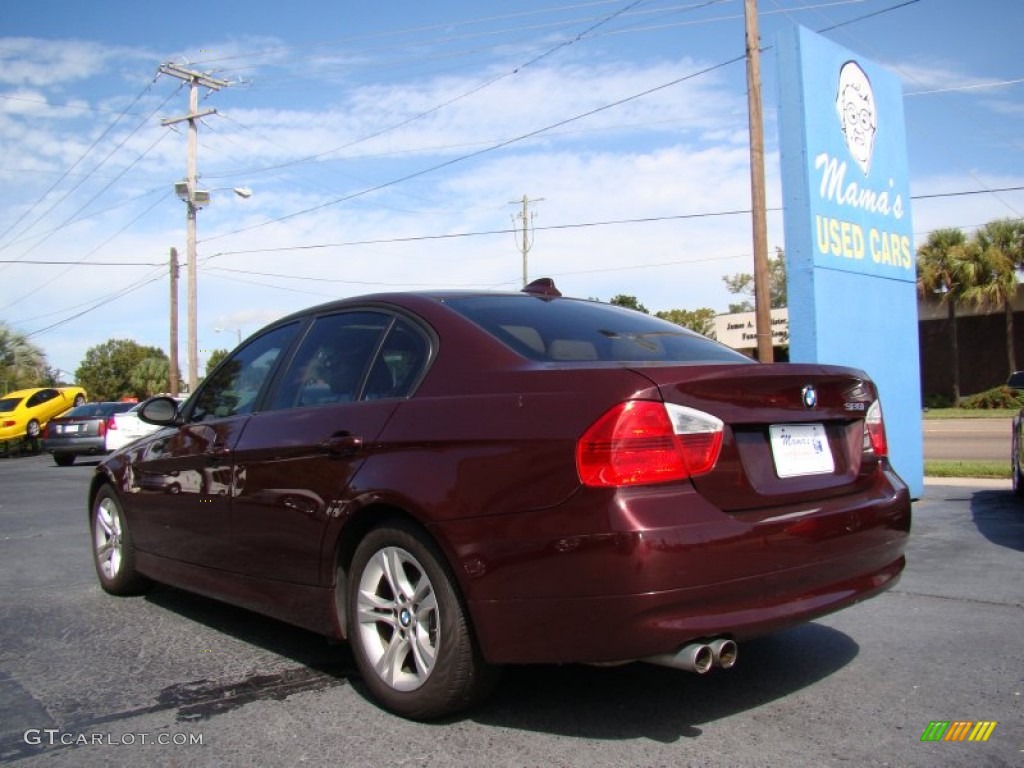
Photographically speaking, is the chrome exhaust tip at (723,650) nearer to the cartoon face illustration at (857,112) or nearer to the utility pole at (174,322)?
the cartoon face illustration at (857,112)

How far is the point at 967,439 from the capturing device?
19.5m

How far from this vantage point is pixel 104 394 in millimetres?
71125

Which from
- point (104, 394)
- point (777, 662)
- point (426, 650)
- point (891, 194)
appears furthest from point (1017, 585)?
point (104, 394)

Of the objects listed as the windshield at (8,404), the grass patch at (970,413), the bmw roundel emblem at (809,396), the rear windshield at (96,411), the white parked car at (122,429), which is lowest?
the grass patch at (970,413)

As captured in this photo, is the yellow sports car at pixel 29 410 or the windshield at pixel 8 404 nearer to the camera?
the yellow sports car at pixel 29 410

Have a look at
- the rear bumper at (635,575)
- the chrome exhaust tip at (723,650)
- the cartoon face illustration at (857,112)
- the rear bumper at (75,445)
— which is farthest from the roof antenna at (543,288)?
the rear bumper at (75,445)

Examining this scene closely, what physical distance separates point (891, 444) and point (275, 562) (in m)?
7.39

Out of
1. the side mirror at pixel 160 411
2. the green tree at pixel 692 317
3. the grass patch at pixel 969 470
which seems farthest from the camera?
the green tree at pixel 692 317

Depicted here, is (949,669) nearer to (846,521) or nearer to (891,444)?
(846,521)

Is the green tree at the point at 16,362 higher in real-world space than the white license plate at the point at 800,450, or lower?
higher

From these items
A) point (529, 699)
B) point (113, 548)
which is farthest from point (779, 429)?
point (113, 548)

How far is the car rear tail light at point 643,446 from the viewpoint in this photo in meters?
2.86

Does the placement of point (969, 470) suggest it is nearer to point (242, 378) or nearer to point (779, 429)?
point (779, 429)

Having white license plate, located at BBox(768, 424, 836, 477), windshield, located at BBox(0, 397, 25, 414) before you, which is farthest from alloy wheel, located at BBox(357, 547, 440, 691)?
windshield, located at BBox(0, 397, 25, 414)
